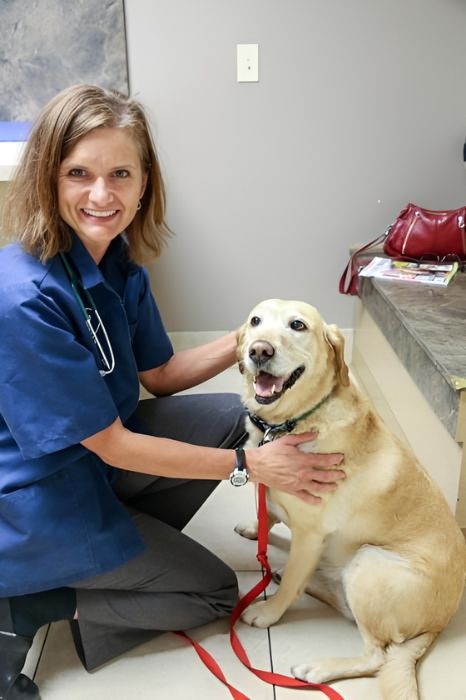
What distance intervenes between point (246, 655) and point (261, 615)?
0.10 meters

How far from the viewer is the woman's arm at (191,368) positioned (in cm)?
162

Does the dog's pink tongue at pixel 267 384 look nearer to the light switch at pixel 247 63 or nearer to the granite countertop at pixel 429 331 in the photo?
the granite countertop at pixel 429 331

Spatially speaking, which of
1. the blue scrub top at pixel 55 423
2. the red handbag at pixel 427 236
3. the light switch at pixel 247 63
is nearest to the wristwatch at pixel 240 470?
the blue scrub top at pixel 55 423

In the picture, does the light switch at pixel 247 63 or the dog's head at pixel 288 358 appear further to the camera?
the light switch at pixel 247 63

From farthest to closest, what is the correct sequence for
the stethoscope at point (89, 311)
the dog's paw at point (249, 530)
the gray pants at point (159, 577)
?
the dog's paw at point (249, 530) → the gray pants at point (159, 577) → the stethoscope at point (89, 311)

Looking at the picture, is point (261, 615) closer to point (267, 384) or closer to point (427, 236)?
point (267, 384)

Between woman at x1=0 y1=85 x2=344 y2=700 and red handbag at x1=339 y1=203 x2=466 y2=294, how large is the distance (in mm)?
1317

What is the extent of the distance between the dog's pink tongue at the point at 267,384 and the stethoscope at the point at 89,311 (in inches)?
11.4

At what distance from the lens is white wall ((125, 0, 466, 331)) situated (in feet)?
8.11

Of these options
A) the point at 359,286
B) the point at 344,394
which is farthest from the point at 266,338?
the point at 359,286

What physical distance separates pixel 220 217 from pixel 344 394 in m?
1.57

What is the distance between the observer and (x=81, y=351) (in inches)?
45.1

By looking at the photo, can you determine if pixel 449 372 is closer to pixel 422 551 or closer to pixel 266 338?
pixel 422 551

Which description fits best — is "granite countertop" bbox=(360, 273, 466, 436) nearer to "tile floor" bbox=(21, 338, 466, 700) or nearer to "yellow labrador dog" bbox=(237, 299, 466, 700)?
"yellow labrador dog" bbox=(237, 299, 466, 700)
